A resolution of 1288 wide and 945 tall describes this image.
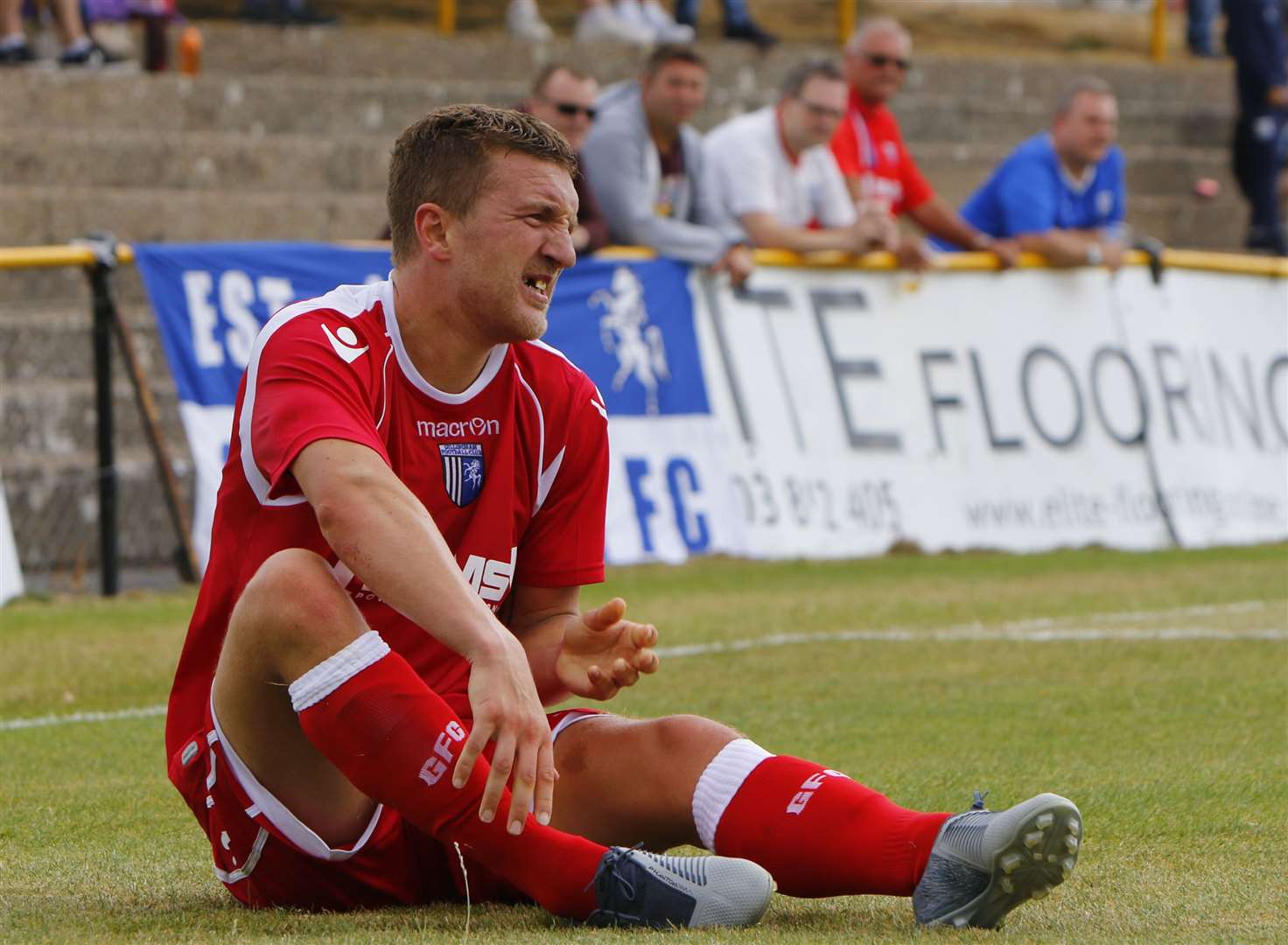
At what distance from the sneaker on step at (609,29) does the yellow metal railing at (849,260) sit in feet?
19.7

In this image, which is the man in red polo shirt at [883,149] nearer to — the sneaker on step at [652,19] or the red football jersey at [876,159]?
the red football jersey at [876,159]

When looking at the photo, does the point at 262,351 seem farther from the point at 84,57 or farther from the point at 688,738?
the point at 84,57

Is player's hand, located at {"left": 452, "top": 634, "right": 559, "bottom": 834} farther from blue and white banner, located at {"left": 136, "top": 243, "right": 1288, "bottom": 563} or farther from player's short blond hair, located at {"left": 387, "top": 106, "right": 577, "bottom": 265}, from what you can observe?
blue and white banner, located at {"left": 136, "top": 243, "right": 1288, "bottom": 563}

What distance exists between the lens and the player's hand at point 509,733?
3.31 m

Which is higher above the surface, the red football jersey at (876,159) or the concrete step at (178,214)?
the red football jersey at (876,159)

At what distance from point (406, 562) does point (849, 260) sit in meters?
8.90

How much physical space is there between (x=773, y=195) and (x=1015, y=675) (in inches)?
211

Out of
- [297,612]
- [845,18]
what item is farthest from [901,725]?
[845,18]

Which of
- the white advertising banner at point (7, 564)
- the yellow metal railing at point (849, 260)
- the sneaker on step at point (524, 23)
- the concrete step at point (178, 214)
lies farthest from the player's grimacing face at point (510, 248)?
the sneaker on step at point (524, 23)

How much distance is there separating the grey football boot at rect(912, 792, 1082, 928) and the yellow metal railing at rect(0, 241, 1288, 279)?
23.0 feet

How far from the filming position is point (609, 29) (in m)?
18.1

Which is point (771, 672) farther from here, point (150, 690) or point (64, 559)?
point (64, 559)

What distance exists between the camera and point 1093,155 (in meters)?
13.3

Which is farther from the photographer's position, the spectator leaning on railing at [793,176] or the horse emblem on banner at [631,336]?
the spectator leaning on railing at [793,176]
